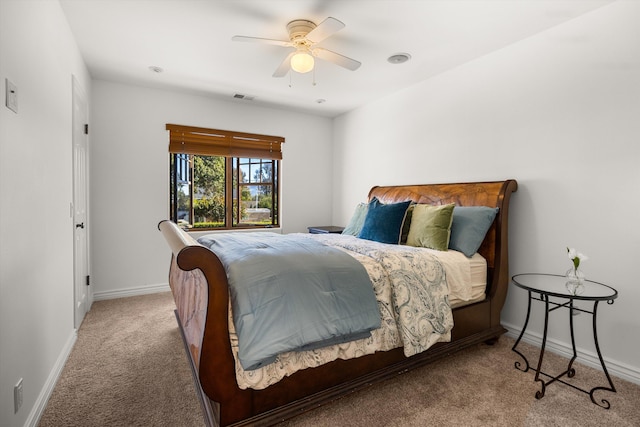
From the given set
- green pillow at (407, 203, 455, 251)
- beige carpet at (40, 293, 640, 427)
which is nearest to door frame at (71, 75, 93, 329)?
beige carpet at (40, 293, 640, 427)

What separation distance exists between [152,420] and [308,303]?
1.03m

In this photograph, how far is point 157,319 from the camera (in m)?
3.01

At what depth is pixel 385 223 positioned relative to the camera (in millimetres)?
2857

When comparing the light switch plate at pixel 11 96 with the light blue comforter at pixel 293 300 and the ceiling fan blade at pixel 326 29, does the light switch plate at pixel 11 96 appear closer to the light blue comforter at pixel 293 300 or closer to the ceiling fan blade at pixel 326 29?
the light blue comforter at pixel 293 300

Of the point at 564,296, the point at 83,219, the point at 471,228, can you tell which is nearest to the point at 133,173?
the point at 83,219

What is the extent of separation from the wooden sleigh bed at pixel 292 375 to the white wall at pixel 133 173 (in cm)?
147

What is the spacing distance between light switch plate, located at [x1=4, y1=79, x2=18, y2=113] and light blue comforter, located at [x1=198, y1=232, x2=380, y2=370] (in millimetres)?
1145

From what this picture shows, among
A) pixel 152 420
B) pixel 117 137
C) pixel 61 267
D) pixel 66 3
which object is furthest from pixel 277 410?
pixel 117 137

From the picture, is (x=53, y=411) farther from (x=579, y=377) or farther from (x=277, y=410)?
(x=579, y=377)

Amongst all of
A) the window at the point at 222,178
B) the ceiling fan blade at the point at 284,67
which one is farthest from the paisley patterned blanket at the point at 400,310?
the window at the point at 222,178

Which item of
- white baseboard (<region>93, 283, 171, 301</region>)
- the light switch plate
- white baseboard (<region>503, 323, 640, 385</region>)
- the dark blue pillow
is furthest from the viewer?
white baseboard (<region>93, 283, 171, 301</region>)

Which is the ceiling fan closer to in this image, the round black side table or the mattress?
the mattress

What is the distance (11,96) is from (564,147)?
11.0 feet

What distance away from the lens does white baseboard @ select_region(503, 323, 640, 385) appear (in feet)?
6.76
